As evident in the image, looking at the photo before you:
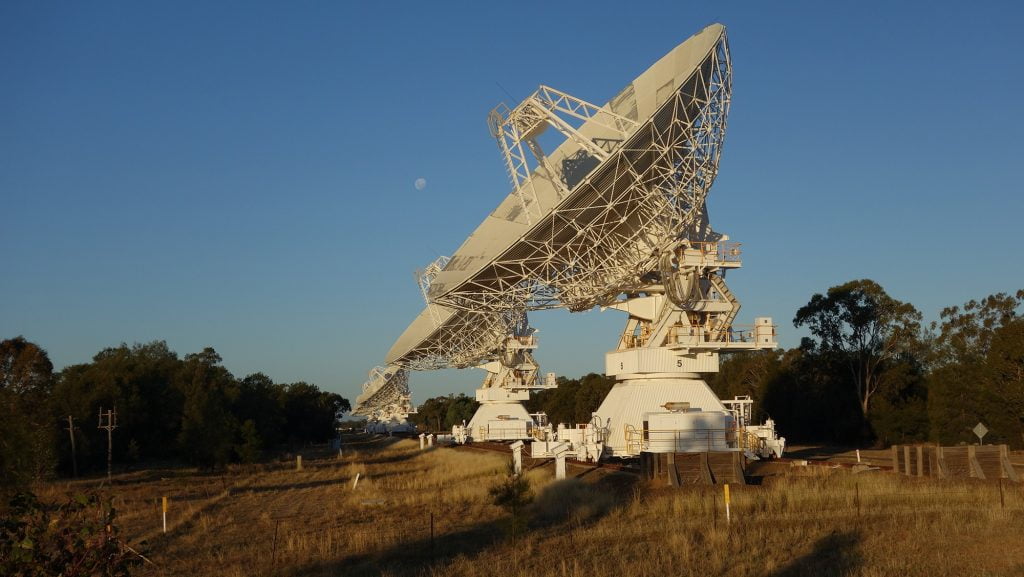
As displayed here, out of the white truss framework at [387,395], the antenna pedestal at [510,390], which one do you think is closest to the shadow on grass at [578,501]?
the antenna pedestal at [510,390]

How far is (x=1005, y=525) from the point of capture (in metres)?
16.4

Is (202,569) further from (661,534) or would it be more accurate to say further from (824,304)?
(824,304)

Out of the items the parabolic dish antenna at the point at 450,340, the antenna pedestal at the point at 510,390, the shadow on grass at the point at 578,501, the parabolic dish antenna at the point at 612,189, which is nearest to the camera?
the shadow on grass at the point at 578,501

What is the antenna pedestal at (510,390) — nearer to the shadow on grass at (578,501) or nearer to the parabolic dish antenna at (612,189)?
the parabolic dish antenna at (612,189)

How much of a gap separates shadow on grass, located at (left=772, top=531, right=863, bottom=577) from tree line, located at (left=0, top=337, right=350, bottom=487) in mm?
17206

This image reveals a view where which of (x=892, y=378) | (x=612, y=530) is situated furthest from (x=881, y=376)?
(x=612, y=530)

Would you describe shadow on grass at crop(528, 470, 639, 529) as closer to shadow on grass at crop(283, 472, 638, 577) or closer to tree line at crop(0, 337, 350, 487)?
shadow on grass at crop(283, 472, 638, 577)

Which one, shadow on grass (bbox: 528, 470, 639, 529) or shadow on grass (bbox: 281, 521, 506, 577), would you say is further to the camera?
shadow on grass (bbox: 528, 470, 639, 529)

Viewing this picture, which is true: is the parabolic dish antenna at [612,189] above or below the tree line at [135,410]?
above

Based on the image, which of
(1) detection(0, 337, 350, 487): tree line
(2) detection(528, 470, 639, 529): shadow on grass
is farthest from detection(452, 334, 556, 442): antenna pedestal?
(2) detection(528, 470, 639, 529): shadow on grass

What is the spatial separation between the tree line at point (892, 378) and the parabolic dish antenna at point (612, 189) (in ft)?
76.3

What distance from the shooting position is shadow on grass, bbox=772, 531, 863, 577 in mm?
13181

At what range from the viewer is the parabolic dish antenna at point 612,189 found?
87.6ft

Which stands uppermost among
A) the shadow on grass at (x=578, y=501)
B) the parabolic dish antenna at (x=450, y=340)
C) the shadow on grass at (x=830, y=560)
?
the parabolic dish antenna at (x=450, y=340)
